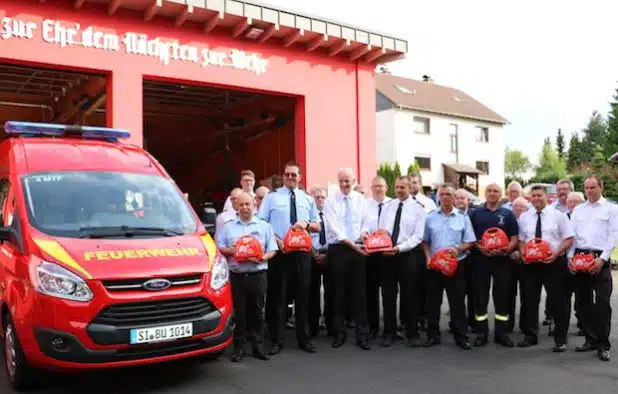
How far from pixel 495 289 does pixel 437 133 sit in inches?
1270

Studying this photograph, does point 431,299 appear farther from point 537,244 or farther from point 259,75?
point 259,75

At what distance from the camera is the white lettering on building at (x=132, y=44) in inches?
396

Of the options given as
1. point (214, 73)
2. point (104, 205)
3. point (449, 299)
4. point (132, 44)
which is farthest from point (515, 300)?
point (132, 44)

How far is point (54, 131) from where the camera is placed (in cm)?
669

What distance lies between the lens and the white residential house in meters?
36.2

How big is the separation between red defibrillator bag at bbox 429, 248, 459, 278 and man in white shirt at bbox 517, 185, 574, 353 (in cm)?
80

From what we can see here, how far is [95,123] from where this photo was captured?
19.2 m

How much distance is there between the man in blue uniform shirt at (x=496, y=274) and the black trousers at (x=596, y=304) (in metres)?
0.79

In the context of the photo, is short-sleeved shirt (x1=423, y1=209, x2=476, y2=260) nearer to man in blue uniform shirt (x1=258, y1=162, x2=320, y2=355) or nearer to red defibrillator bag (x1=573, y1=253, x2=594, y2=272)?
red defibrillator bag (x1=573, y1=253, x2=594, y2=272)

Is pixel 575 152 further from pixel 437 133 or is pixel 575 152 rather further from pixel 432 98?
pixel 437 133

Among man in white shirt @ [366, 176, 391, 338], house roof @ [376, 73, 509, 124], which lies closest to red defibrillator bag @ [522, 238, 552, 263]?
man in white shirt @ [366, 176, 391, 338]

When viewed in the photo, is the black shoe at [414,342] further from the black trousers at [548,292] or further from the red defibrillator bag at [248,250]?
the red defibrillator bag at [248,250]

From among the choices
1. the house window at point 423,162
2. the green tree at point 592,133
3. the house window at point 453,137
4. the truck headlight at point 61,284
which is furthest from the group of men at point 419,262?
the green tree at point 592,133

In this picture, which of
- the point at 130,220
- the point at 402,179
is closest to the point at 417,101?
the point at 402,179
